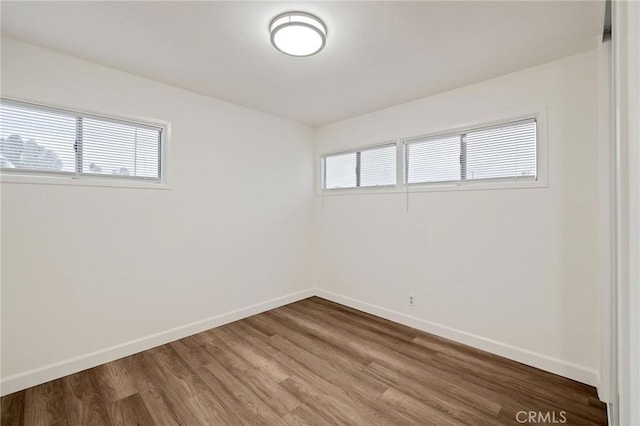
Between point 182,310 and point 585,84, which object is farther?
point 182,310

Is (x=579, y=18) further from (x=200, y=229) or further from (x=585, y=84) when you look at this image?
(x=200, y=229)

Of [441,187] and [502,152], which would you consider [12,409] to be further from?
[502,152]

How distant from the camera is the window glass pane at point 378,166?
344 centimetres

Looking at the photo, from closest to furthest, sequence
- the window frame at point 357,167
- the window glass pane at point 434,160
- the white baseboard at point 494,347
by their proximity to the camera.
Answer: the white baseboard at point 494,347 < the window glass pane at point 434,160 < the window frame at point 357,167

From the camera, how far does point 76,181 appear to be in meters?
2.31

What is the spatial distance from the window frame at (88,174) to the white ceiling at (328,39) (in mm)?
453

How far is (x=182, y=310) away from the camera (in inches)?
116

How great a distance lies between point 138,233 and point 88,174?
2.14 ft

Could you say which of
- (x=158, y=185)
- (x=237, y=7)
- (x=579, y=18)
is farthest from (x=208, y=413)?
(x=579, y=18)

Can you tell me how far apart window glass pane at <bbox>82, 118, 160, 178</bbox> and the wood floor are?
5.76 ft

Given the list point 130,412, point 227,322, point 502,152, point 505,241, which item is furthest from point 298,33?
point 227,322

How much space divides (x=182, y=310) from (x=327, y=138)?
2.98m

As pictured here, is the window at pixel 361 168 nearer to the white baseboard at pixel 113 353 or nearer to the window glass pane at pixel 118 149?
the white baseboard at pixel 113 353

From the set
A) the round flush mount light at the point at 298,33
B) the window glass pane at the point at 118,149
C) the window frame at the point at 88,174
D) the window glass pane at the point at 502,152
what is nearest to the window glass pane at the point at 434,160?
the window glass pane at the point at 502,152
